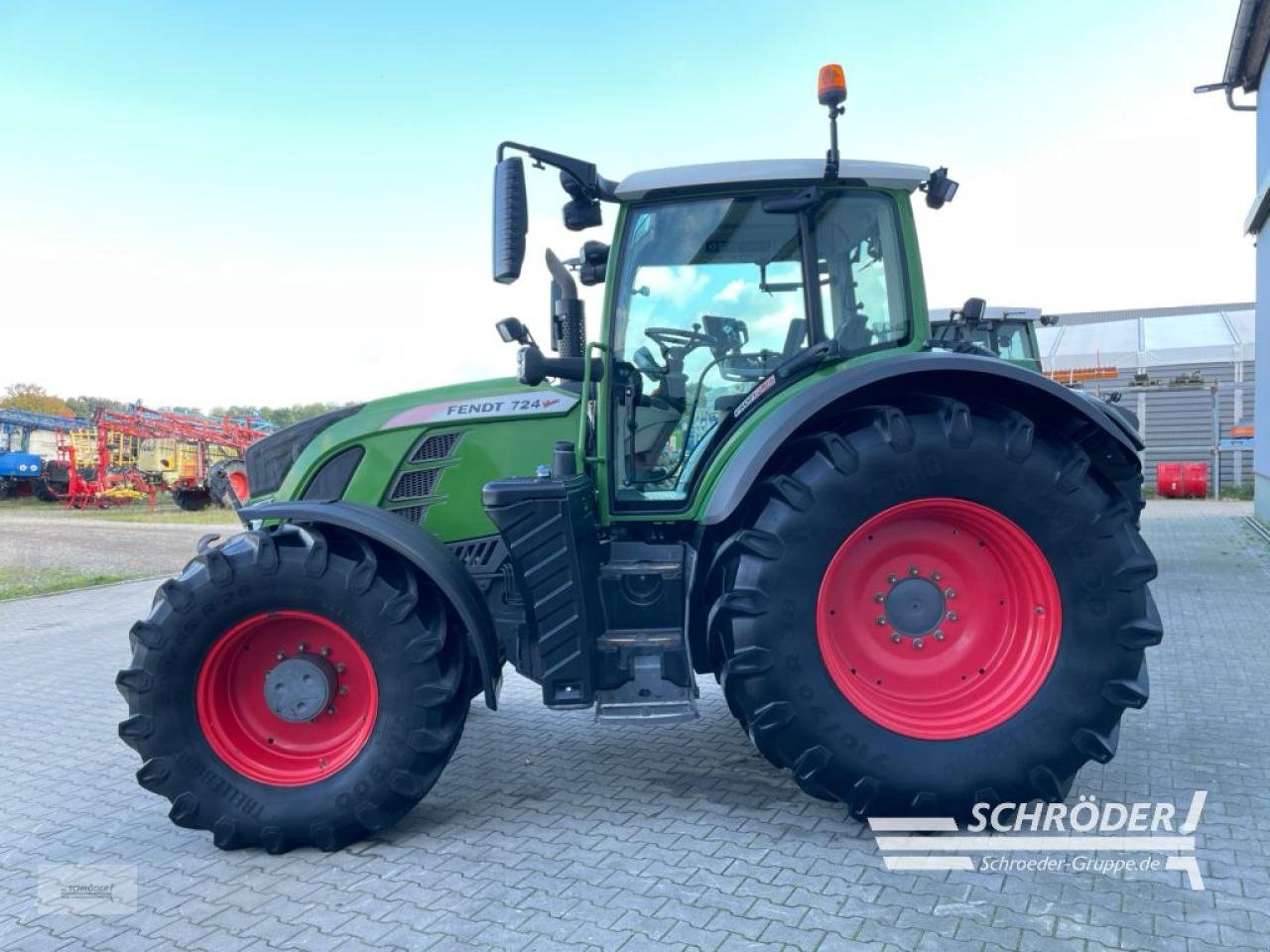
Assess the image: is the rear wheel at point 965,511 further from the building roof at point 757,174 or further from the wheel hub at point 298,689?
the wheel hub at point 298,689

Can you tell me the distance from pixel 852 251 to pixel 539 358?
1329 millimetres

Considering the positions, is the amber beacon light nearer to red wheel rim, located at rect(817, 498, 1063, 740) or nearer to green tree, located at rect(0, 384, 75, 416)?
red wheel rim, located at rect(817, 498, 1063, 740)

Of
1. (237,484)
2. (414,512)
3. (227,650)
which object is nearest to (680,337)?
(414,512)

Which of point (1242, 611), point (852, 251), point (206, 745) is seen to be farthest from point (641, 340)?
point (1242, 611)

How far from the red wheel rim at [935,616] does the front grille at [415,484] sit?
1746 mm

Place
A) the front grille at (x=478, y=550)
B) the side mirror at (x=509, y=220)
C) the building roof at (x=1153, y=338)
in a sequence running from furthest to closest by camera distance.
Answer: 1. the building roof at (x=1153, y=338)
2. the front grille at (x=478, y=550)
3. the side mirror at (x=509, y=220)

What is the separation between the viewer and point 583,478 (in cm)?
358

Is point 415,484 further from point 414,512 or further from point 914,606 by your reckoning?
point 914,606

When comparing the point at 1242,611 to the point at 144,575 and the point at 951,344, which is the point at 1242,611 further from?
the point at 144,575

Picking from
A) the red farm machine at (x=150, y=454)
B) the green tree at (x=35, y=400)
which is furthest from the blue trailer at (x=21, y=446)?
the green tree at (x=35, y=400)

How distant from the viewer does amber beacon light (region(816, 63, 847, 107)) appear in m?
3.23

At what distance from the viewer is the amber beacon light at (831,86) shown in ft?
10.6

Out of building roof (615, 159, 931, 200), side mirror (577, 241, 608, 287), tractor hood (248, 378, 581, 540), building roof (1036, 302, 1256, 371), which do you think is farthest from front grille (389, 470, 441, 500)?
building roof (1036, 302, 1256, 371)

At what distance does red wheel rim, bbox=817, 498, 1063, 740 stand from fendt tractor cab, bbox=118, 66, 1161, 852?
1 cm
